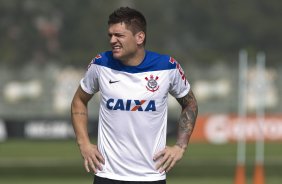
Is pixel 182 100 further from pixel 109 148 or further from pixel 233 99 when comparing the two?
pixel 233 99

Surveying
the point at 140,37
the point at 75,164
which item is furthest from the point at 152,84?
the point at 75,164

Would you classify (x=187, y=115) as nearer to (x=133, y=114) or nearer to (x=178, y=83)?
(x=178, y=83)

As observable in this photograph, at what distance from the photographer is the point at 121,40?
732 centimetres

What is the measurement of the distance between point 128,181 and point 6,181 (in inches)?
624

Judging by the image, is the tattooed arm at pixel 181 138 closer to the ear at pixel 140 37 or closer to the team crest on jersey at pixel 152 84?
the team crest on jersey at pixel 152 84

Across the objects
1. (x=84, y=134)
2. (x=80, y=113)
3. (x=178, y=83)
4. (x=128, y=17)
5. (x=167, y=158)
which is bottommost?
(x=167, y=158)

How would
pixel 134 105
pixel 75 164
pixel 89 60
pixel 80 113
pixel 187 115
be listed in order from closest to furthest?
1. pixel 134 105
2. pixel 80 113
3. pixel 187 115
4. pixel 75 164
5. pixel 89 60

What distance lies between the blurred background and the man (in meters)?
15.2

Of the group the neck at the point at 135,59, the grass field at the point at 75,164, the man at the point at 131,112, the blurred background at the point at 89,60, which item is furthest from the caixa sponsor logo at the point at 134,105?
the blurred background at the point at 89,60

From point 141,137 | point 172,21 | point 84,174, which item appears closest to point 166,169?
point 141,137

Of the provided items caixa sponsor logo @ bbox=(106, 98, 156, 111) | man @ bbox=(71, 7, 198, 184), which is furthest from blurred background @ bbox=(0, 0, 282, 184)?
caixa sponsor logo @ bbox=(106, 98, 156, 111)

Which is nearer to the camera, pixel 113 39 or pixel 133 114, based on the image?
pixel 113 39

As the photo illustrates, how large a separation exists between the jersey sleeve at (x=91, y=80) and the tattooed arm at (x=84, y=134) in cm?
4

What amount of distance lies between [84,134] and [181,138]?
2.30 ft
